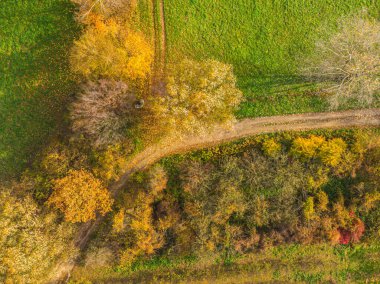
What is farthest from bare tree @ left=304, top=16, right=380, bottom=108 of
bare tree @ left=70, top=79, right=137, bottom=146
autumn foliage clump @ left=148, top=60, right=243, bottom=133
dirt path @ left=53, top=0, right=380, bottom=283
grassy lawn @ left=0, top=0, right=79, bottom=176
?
grassy lawn @ left=0, top=0, right=79, bottom=176

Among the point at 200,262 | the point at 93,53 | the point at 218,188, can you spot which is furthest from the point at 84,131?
the point at 200,262

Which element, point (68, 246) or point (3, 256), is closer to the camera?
point (3, 256)

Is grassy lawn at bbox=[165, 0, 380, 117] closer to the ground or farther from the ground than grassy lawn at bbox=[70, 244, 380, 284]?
farther from the ground

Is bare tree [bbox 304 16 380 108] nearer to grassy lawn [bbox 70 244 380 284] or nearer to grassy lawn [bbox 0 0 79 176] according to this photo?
grassy lawn [bbox 70 244 380 284]

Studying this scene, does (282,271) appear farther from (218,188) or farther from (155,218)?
(155,218)

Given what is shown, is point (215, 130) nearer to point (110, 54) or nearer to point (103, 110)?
point (103, 110)

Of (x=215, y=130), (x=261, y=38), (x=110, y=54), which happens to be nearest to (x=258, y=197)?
(x=215, y=130)
